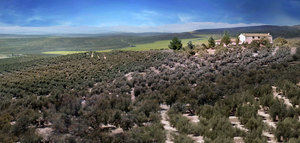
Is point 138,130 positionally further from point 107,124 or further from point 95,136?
point 107,124

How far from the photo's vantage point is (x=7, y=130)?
7.34 meters

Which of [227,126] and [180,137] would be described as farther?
[227,126]

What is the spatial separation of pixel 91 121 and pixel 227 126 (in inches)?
208

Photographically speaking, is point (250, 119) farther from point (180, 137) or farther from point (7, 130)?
point (7, 130)

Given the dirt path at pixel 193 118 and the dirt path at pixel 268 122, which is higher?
the dirt path at pixel 268 122

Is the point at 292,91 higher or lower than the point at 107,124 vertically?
higher

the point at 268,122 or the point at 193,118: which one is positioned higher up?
the point at 268,122

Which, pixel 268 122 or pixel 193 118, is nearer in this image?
pixel 268 122

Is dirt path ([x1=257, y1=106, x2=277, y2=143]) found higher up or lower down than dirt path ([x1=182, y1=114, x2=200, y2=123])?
higher up

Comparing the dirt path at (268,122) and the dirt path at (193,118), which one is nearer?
the dirt path at (268,122)

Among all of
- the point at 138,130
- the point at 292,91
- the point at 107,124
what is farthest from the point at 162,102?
the point at 292,91

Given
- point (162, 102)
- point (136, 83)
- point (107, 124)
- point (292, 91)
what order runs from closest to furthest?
point (107, 124) → point (292, 91) → point (162, 102) → point (136, 83)

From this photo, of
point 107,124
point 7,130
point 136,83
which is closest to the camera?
point 7,130

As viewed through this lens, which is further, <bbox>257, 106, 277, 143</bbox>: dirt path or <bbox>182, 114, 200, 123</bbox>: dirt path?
<bbox>182, 114, 200, 123</bbox>: dirt path
